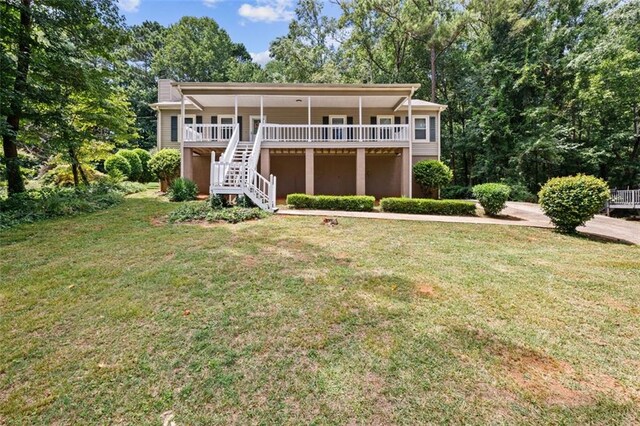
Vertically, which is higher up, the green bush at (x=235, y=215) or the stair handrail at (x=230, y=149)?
the stair handrail at (x=230, y=149)

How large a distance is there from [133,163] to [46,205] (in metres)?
10.6

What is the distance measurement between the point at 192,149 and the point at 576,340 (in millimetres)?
14284

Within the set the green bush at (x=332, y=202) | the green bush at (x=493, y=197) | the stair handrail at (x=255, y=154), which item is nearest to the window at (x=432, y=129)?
the green bush at (x=493, y=197)

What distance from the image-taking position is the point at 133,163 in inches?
744

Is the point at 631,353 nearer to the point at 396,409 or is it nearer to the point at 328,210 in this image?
the point at 396,409

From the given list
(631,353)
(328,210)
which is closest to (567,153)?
(328,210)

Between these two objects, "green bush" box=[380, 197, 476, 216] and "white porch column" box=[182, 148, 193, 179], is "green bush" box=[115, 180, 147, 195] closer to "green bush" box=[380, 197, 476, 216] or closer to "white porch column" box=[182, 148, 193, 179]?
"white porch column" box=[182, 148, 193, 179]

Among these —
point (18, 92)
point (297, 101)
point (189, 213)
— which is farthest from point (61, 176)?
point (297, 101)

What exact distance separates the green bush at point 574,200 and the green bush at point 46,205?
14.4 metres

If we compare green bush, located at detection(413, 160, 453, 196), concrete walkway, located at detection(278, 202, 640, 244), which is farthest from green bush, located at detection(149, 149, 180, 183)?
green bush, located at detection(413, 160, 453, 196)

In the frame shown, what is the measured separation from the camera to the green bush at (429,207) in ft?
39.3

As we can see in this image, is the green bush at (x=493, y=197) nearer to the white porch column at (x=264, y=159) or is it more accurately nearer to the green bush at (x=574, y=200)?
the green bush at (x=574, y=200)

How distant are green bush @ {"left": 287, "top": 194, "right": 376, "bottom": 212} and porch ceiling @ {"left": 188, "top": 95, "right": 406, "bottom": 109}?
5.29m

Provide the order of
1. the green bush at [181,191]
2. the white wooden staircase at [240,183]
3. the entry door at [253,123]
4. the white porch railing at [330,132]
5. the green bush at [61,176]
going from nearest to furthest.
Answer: the white wooden staircase at [240,183] < the green bush at [181,191] < the white porch railing at [330,132] < the green bush at [61,176] < the entry door at [253,123]
